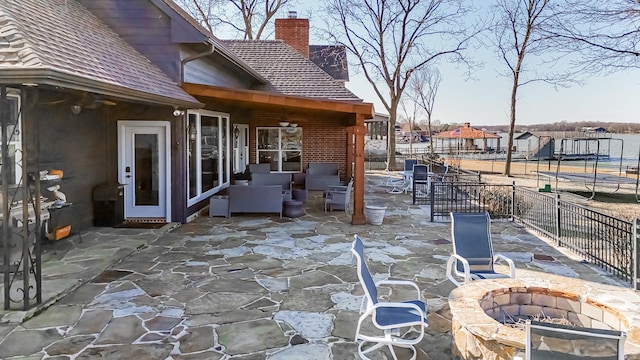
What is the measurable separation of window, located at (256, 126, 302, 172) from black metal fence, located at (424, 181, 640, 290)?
5.17 m

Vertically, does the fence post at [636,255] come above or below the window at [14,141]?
below

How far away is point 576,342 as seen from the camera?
2396mm

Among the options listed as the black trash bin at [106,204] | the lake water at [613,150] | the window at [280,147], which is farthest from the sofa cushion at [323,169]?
the lake water at [613,150]

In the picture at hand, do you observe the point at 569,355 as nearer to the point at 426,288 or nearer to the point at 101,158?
the point at 426,288

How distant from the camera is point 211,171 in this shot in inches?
468

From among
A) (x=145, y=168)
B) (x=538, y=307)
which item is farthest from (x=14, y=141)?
(x=538, y=307)

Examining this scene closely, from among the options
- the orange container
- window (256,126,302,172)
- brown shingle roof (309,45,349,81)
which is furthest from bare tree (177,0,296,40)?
the orange container

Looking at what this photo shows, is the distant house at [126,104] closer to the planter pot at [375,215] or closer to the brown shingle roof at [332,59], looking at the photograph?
the planter pot at [375,215]

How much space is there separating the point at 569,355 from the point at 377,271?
4077 mm

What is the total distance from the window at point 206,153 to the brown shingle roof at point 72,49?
143 centimetres

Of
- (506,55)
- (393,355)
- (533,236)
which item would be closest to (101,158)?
(393,355)

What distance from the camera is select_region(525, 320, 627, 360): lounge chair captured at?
2375 millimetres

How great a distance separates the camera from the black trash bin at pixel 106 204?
898 cm

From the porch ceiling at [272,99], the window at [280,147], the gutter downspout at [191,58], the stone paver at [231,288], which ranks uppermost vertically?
the gutter downspout at [191,58]
